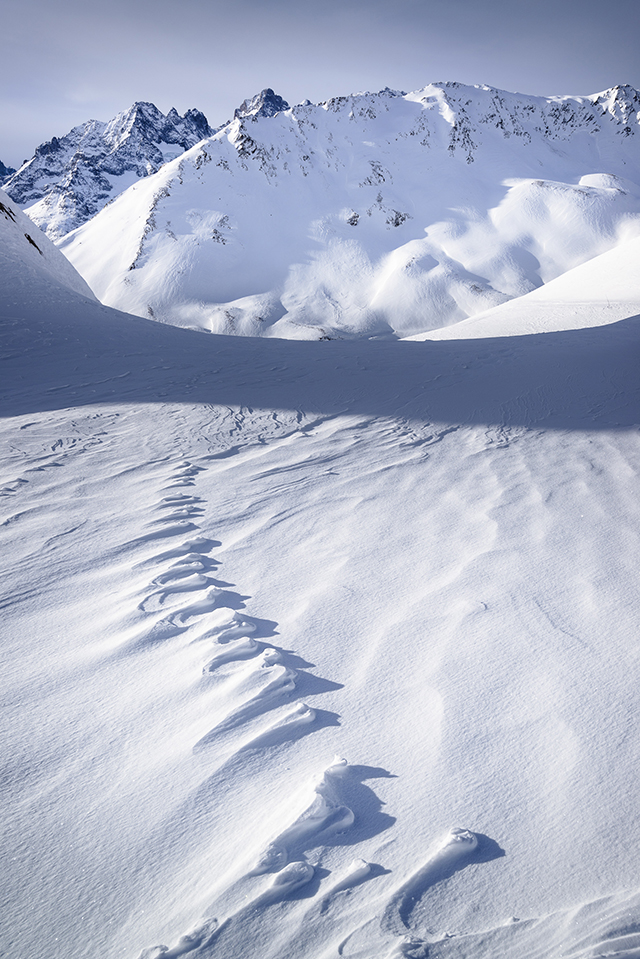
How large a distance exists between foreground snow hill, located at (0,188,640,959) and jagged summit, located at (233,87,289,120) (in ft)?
451

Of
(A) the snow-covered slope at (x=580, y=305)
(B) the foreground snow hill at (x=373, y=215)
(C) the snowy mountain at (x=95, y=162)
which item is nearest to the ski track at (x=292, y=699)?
(A) the snow-covered slope at (x=580, y=305)

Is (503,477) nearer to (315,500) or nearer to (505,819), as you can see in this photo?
(315,500)

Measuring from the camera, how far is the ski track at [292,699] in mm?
945

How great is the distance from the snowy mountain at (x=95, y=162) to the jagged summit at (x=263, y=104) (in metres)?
17.2

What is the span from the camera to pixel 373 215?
6000 cm

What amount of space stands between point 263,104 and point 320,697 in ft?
468

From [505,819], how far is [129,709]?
2.86ft

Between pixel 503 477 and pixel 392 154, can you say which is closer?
pixel 503 477

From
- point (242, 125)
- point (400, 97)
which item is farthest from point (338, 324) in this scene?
point (400, 97)

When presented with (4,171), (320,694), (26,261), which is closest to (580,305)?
(26,261)

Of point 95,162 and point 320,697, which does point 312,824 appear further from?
point 95,162

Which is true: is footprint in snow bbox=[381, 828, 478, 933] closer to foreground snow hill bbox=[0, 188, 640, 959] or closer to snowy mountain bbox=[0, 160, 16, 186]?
foreground snow hill bbox=[0, 188, 640, 959]

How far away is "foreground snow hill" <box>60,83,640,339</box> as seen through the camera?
51.7 metres

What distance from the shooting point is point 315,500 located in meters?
2.46
